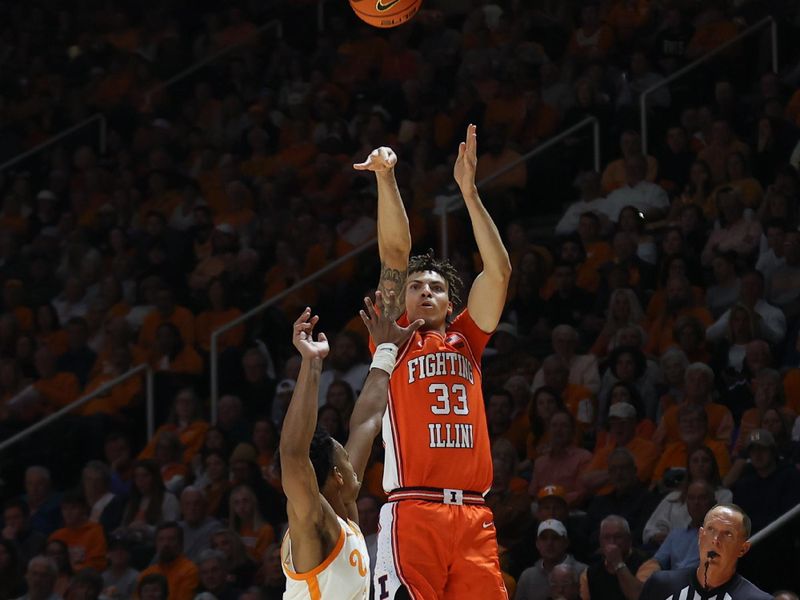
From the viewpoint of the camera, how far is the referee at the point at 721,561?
282 inches

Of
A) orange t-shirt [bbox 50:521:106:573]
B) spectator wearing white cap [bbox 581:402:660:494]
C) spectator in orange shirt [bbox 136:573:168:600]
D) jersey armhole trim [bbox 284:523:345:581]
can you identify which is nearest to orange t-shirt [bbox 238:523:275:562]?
spectator in orange shirt [bbox 136:573:168:600]

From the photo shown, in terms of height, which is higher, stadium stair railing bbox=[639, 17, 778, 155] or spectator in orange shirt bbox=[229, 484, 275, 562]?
stadium stair railing bbox=[639, 17, 778, 155]

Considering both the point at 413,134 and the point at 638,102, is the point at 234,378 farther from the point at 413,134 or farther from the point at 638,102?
the point at 638,102

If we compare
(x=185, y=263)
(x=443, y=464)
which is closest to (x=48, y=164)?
(x=185, y=263)

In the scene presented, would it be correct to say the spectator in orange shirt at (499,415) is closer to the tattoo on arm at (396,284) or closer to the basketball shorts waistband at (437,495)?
the tattoo on arm at (396,284)

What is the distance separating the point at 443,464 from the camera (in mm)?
6781

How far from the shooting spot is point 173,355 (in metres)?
12.6

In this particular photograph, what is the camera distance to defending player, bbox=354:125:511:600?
22.0ft

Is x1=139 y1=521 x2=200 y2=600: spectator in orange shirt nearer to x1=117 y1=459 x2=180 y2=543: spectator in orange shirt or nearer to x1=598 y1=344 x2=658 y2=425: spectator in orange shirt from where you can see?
x1=117 y1=459 x2=180 y2=543: spectator in orange shirt

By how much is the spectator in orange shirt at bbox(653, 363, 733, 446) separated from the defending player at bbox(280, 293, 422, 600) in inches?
165

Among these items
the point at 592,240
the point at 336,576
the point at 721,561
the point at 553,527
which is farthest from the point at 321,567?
the point at 592,240

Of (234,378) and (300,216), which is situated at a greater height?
(300,216)

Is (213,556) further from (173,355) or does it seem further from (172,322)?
(172,322)

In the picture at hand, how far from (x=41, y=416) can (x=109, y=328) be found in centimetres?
83
